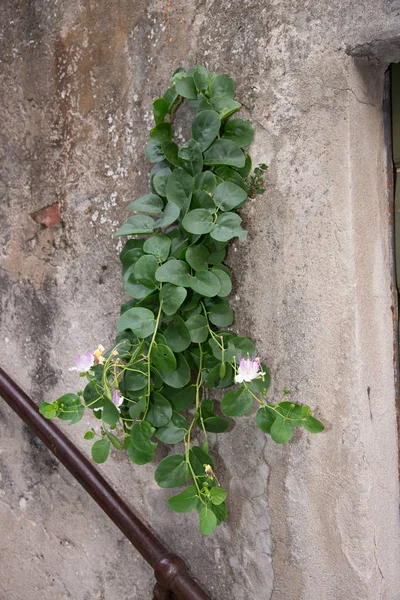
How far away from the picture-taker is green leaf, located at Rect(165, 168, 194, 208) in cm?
115

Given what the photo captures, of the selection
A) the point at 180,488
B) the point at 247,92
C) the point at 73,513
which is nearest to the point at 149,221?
the point at 247,92

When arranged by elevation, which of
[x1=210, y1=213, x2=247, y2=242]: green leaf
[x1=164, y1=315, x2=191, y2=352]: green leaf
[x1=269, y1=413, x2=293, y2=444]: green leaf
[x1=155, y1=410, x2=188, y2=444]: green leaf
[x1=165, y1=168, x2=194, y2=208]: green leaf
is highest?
[x1=165, y1=168, x2=194, y2=208]: green leaf

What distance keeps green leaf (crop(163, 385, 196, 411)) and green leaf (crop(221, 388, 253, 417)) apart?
0.42ft

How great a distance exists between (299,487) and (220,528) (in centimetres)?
24

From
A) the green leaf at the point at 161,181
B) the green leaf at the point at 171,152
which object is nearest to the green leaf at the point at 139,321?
the green leaf at the point at 161,181

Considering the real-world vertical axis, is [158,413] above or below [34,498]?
above

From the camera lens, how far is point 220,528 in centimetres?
129

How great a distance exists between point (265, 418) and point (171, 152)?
0.58m

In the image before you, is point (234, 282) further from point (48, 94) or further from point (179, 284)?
point (48, 94)

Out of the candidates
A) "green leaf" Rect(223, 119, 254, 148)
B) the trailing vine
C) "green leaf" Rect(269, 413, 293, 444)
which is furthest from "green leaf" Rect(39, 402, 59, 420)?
"green leaf" Rect(223, 119, 254, 148)

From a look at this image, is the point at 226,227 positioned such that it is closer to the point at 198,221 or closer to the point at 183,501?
the point at 198,221

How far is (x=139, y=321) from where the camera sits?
45.0 inches

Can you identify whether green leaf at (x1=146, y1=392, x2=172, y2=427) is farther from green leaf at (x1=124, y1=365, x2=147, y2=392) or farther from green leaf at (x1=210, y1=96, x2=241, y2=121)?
green leaf at (x1=210, y1=96, x2=241, y2=121)

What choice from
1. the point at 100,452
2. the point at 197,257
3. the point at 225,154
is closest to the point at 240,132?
the point at 225,154
